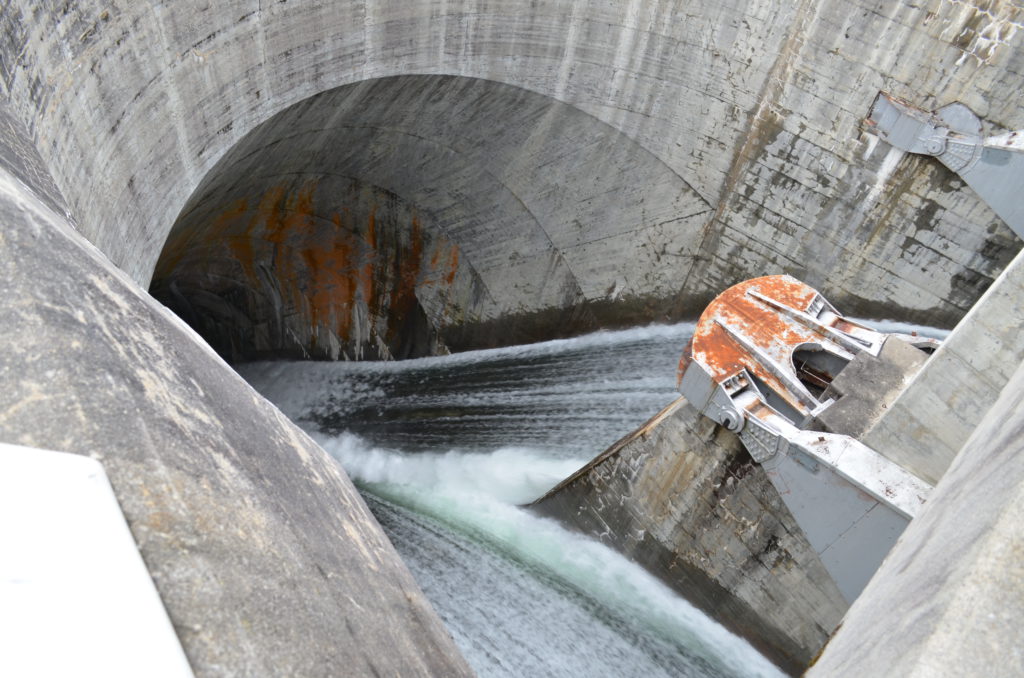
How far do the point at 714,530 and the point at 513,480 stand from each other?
2723 millimetres

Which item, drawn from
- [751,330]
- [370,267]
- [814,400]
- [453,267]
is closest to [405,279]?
[370,267]

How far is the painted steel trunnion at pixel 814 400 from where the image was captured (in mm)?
5383

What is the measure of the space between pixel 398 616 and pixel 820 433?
14.2ft

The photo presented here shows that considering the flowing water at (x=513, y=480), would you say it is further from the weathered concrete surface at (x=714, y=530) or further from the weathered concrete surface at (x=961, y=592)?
the weathered concrete surface at (x=961, y=592)

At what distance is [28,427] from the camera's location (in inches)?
58.1

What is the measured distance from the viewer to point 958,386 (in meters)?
4.93

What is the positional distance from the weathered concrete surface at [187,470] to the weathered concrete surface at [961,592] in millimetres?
1288

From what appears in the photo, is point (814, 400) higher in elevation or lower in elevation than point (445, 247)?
lower

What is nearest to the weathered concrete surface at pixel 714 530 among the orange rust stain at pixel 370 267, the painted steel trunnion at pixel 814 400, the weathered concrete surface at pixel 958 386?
the painted steel trunnion at pixel 814 400

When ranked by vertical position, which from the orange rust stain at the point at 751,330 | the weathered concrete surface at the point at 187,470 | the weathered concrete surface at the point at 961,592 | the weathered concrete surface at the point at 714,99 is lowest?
the weathered concrete surface at the point at 187,470

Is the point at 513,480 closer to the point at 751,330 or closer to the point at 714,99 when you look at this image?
the point at 751,330

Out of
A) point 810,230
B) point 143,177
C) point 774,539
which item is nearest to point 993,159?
point 810,230

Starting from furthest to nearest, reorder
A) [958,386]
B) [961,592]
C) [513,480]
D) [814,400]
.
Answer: [513,480]
[814,400]
[958,386]
[961,592]

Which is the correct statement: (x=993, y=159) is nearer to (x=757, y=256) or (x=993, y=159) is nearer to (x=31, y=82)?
(x=757, y=256)
